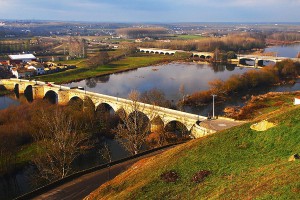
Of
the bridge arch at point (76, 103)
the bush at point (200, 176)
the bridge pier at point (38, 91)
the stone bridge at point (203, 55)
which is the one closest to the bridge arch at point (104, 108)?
the bridge arch at point (76, 103)

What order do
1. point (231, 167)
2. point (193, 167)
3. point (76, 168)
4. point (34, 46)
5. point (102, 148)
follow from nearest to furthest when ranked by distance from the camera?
point (231, 167) < point (193, 167) < point (76, 168) < point (102, 148) < point (34, 46)

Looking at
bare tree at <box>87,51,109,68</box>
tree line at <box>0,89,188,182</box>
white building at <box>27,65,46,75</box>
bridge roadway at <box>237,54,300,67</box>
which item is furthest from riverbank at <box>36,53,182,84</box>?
tree line at <box>0,89,188,182</box>

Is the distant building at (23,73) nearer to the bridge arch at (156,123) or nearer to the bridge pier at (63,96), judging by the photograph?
the bridge pier at (63,96)

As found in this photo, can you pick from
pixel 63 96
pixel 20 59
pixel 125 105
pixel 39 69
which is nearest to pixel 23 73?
pixel 39 69

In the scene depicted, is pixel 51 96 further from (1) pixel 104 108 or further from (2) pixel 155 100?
(2) pixel 155 100

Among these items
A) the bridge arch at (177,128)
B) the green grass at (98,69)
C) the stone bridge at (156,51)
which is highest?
the stone bridge at (156,51)

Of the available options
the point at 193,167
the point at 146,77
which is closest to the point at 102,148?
the point at 193,167

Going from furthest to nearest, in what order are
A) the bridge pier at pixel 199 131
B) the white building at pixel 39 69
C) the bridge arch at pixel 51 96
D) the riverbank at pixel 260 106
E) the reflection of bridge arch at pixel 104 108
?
the white building at pixel 39 69
the bridge arch at pixel 51 96
the reflection of bridge arch at pixel 104 108
the riverbank at pixel 260 106
the bridge pier at pixel 199 131

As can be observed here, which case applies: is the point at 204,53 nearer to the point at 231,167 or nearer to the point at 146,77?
the point at 146,77
